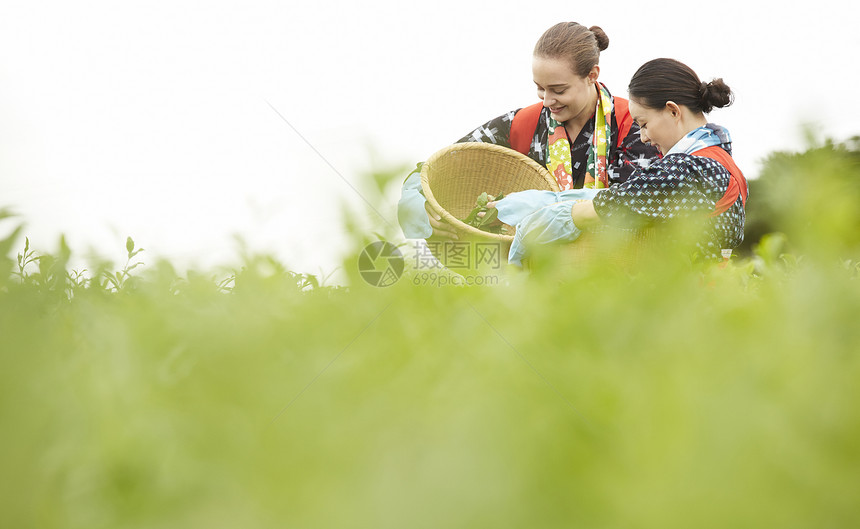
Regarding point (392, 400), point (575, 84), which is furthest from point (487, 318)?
point (575, 84)

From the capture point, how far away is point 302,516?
21 cm

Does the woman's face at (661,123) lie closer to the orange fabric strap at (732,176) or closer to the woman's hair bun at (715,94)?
the woman's hair bun at (715,94)

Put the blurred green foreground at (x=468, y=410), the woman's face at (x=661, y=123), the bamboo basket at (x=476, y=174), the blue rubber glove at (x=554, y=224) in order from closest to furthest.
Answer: the blurred green foreground at (x=468, y=410)
the blue rubber glove at (x=554, y=224)
the woman's face at (x=661, y=123)
the bamboo basket at (x=476, y=174)

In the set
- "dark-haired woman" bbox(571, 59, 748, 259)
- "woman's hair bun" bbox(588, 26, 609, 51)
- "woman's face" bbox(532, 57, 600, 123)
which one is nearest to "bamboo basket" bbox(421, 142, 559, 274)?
"woman's face" bbox(532, 57, 600, 123)

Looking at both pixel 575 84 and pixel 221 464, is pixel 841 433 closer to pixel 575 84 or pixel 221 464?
pixel 221 464

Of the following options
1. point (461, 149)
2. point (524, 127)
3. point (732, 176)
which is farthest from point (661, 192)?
point (524, 127)

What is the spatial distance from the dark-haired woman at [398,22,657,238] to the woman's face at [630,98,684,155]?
414 millimetres

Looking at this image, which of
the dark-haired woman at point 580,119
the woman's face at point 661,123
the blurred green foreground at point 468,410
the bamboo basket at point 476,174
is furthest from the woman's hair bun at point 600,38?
the blurred green foreground at point 468,410

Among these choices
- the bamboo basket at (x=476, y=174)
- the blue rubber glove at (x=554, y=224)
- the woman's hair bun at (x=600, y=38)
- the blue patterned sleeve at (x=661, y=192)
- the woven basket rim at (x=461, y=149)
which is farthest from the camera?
the woman's hair bun at (x=600, y=38)

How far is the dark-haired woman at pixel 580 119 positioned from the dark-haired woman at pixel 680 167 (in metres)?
0.45

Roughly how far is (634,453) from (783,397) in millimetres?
67

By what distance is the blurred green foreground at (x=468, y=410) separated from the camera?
0.21 m

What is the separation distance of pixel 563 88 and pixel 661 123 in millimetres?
677

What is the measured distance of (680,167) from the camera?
164 centimetres
